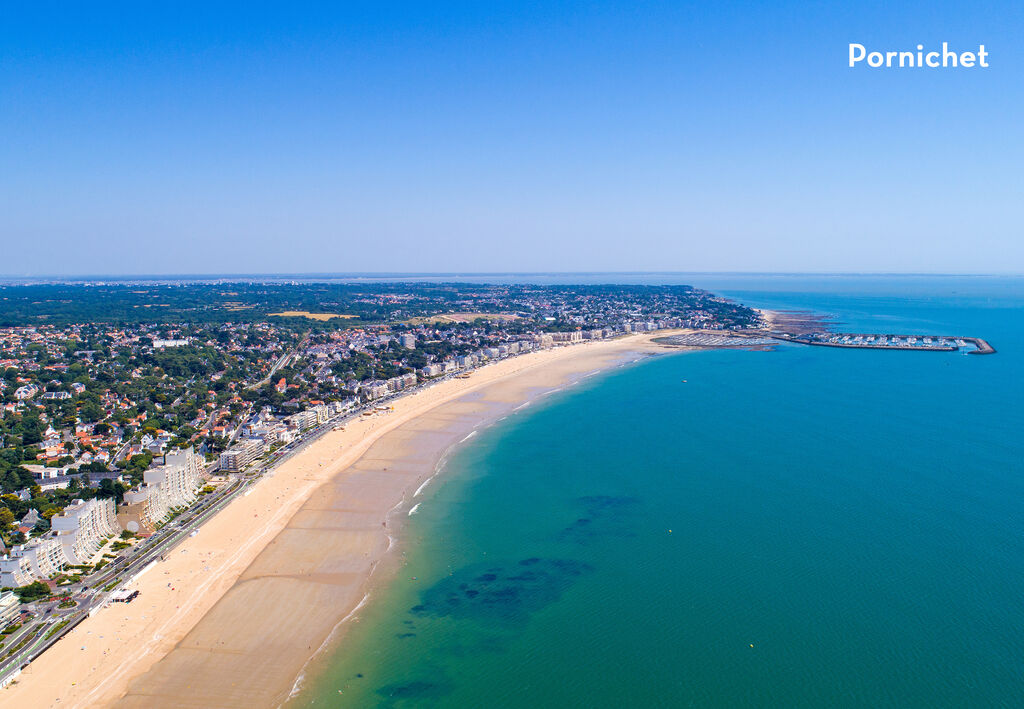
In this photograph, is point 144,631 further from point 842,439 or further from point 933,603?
point 842,439

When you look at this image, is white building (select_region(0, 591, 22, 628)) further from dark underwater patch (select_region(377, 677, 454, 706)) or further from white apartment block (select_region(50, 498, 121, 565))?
dark underwater patch (select_region(377, 677, 454, 706))

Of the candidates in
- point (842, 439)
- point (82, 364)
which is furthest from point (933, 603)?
point (82, 364)

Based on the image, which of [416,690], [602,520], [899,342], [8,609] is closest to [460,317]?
[899,342]

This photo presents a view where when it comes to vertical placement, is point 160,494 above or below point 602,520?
above

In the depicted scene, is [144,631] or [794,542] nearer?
[144,631]

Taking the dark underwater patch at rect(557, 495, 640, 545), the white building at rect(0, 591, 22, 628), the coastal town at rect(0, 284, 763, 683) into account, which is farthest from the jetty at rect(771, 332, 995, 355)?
the white building at rect(0, 591, 22, 628)

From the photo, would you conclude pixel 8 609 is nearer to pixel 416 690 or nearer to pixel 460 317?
pixel 416 690

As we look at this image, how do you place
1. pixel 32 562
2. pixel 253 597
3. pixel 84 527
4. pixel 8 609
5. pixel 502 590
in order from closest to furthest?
1. pixel 8 609
2. pixel 32 562
3. pixel 253 597
4. pixel 502 590
5. pixel 84 527
